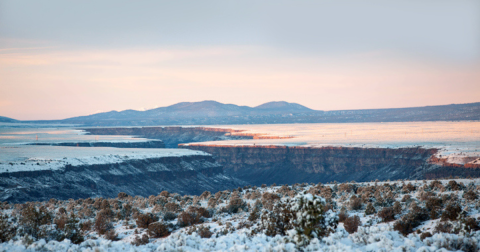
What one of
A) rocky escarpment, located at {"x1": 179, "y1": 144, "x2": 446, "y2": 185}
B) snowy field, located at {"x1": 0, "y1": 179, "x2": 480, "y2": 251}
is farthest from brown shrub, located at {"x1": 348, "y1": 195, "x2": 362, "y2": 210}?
rocky escarpment, located at {"x1": 179, "y1": 144, "x2": 446, "y2": 185}

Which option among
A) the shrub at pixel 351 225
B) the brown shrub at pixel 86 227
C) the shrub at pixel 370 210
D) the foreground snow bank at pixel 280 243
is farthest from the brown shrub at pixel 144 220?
the shrub at pixel 370 210

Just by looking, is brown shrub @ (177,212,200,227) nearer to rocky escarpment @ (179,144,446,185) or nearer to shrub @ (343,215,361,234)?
shrub @ (343,215,361,234)

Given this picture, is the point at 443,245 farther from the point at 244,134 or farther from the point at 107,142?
the point at 244,134

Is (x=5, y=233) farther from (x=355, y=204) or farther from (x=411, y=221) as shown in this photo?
(x=411, y=221)

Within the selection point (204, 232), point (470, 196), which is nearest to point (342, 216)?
point (204, 232)

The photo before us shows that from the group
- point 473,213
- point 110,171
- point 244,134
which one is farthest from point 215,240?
point 244,134

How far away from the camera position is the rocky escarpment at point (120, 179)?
245ft

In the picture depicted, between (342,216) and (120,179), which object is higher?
(342,216)

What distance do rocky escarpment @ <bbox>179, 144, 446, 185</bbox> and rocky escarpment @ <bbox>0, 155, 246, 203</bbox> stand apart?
10.8m

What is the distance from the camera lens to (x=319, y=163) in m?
115

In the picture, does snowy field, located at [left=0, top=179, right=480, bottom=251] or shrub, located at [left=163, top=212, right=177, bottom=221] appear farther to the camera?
shrub, located at [left=163, top=212, right=177, bottom=221]

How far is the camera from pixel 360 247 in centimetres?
1831

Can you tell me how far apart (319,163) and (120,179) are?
47.0 m

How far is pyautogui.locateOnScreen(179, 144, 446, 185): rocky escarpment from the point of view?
94.9 m
